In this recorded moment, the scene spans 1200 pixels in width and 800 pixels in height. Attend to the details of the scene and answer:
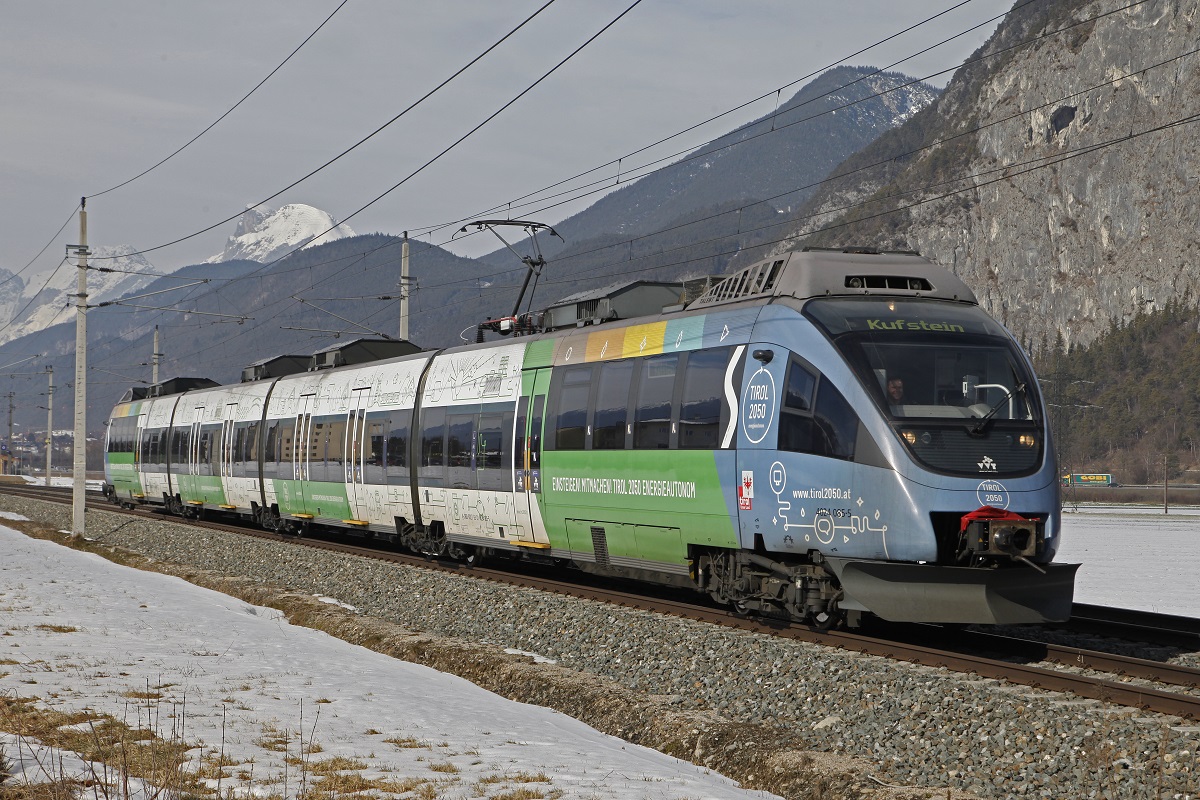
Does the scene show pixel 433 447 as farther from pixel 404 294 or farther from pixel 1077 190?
pixel 1077 190

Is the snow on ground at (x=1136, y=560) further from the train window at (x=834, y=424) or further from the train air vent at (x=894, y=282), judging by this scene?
the train window at (x=834, y=424)

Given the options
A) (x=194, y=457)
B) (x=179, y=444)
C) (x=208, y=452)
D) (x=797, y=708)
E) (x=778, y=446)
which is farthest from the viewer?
(x=179, y=444)

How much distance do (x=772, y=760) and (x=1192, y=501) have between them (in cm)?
9524

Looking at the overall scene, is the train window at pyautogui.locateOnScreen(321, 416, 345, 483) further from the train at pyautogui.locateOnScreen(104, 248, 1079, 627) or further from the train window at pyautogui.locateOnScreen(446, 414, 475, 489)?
the train window at pyautogui.locateOnScreen(446, 414, 475, 489)

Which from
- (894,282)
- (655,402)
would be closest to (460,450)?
(655,402)

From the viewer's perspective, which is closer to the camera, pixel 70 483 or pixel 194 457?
pixel 194 457

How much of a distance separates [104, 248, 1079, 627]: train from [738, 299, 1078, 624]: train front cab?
0.07 ft

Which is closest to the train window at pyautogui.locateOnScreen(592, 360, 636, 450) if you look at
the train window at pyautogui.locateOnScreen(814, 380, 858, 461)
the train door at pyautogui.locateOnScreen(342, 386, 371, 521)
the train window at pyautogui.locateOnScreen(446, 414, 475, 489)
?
the train window at pyautogui.locateOnScreen(814, 380, 858, 461)

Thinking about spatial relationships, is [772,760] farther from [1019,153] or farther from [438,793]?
[1019,153]

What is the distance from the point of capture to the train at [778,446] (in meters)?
12.2

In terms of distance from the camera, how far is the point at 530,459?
19188mm

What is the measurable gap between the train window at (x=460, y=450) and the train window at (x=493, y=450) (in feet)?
0.95

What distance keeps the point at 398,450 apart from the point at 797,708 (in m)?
14.6

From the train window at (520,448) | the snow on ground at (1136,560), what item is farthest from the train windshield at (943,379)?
the snow on ground at (1136,560)
